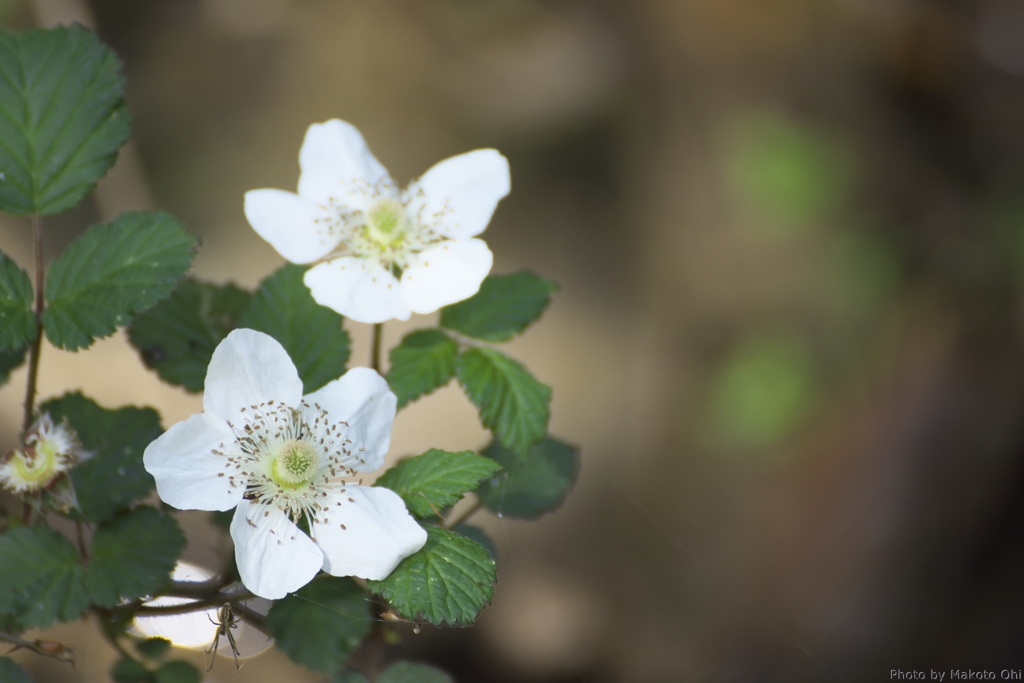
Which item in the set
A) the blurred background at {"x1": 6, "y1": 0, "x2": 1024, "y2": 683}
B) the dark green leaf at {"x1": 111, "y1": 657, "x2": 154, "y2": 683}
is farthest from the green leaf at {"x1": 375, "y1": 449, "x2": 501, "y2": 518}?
the blurred background at {"x1": 6, "y1": 0, "x2": 1024, "y2": 683}

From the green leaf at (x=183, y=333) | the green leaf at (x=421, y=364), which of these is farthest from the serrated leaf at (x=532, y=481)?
the green leaf at (x=183, y=333)

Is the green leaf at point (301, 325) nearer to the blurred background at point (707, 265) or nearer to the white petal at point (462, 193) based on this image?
the white petal at point (462, 193)

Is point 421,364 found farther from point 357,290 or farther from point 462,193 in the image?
point 462,193

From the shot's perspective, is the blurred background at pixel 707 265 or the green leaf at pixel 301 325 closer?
the green leaf at pixel 301 325

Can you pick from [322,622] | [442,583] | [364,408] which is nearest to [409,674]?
[322,622]

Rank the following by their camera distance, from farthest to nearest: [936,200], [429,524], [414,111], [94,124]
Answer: [414,111], [936,200], [94,124], [429,524]

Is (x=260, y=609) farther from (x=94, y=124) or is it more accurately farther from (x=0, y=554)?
(x=94, y=124)

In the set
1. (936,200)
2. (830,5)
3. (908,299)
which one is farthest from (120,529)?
(830,5)
